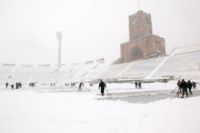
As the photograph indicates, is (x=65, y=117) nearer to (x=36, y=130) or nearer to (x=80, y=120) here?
(x=80, y=120)

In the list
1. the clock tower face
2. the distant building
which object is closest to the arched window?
the distant building

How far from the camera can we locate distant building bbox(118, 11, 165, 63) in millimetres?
59750

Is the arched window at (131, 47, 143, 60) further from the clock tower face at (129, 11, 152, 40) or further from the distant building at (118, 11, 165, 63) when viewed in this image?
the clock tower face at (129, 11, 152, 40)

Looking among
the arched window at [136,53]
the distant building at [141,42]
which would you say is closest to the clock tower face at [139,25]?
the distant building at [141,42]

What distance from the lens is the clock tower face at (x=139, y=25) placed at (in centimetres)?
6550

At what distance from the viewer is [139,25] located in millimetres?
65438

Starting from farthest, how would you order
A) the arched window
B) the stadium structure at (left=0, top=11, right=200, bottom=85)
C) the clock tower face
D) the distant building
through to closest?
the clock tower face → the arched window → the distant building → the stadium structure at (left=0, top=11, right=200, bottom=85)

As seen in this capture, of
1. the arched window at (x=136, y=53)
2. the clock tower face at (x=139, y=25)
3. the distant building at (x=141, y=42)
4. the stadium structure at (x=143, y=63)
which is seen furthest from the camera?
the clock tower face at (x=139, y=25)

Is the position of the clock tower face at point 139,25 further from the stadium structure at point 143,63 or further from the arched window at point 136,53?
the arched window at point 136,53

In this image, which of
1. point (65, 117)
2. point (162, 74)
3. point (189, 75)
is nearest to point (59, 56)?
point (162, 74)

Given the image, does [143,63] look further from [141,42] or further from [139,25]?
[139,25]

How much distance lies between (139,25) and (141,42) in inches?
307

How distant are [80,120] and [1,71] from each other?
A: 94.3m

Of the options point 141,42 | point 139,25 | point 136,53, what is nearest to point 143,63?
point 141,42
